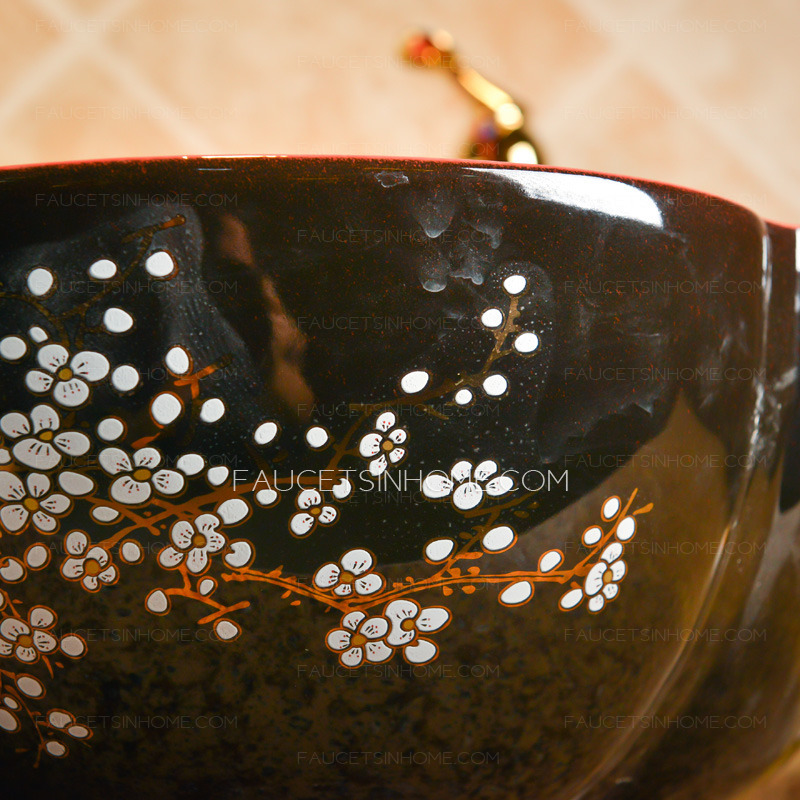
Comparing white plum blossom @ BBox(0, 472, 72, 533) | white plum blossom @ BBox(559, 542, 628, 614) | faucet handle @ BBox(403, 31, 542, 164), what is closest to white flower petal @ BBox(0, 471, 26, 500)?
white plum blossom @ BBox(0, 472, 72, 533)

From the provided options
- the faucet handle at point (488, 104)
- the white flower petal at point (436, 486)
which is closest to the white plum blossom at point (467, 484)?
the white flower petal at point (436, 486)

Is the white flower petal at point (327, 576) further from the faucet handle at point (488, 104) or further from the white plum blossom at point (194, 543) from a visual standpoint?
the faucet handle at point (488, 104)

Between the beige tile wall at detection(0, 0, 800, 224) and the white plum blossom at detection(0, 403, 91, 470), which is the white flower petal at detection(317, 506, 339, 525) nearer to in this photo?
Result: the white plum blossom at detection(0, 403, 91, 470)

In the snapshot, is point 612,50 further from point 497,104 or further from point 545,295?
point 545,295

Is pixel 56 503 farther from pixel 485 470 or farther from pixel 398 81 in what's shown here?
pixel 398 81

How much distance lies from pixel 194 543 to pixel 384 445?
4 centimetres

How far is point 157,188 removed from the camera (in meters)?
0.14

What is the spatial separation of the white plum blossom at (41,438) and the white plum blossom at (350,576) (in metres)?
0.05

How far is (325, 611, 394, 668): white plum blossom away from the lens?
0.15 m

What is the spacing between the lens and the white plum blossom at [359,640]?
152 millimetres

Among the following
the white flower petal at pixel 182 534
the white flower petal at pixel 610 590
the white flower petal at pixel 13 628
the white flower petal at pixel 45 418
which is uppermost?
the white flower petal at pixel 610 590

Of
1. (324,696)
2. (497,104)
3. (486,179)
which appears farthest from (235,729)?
(497,104)

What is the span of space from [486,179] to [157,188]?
0.21 ft

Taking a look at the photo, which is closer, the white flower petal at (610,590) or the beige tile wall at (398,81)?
the white flower petal at (610,590)
